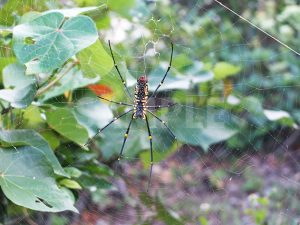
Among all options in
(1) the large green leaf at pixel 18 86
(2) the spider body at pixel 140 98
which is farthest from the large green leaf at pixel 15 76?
(2) the spider body at pixel 140 98

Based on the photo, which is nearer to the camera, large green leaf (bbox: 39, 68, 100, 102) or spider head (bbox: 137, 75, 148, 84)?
large green leaf (bbox: 39, 68, 100, 102)

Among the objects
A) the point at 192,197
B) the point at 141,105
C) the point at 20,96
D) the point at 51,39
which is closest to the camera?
the point at 51,39

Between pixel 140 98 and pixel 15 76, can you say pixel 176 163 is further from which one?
pixel 15 76

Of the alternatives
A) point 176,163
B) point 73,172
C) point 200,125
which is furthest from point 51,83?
point 176,163

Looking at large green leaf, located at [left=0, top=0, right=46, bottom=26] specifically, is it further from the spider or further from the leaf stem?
the spider

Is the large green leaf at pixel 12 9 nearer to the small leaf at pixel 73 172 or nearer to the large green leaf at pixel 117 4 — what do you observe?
the large green leaf at pixel 117 4

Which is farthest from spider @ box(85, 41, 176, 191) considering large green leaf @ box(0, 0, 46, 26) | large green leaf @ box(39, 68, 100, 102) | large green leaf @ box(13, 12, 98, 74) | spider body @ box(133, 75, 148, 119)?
large green leaf @ box(13, 12, 98, 74)
